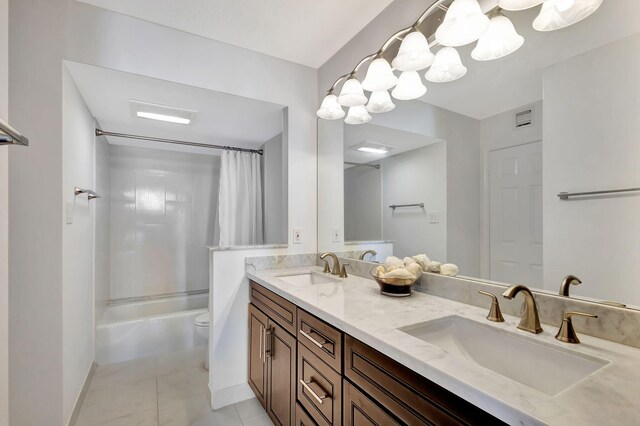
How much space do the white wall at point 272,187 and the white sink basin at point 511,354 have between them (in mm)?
1834

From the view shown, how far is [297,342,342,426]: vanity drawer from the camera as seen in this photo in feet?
3.35

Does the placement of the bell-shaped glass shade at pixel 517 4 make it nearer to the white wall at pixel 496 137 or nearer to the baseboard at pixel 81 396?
the white wall at pixel 496 137

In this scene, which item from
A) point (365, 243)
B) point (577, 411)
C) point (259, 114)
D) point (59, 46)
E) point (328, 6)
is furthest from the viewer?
point (259, 114)

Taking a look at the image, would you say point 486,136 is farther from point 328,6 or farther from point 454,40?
point 328,6

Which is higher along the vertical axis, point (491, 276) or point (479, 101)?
point (479, 101)

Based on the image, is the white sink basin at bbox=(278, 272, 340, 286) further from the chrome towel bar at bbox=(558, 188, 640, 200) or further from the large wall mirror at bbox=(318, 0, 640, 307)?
the chrome towel bar at bbox=(558, 188, 640, 200)

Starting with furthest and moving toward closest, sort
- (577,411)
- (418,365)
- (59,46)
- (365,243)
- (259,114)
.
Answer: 1. (259,114)
2. (365,243)
3. (59,46)
4. (418,365)
5. (577,411)

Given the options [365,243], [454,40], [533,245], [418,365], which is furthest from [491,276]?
[454,40]

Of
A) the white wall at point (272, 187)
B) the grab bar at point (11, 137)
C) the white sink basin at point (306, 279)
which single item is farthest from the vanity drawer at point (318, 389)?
the white wall at point (272, 187)

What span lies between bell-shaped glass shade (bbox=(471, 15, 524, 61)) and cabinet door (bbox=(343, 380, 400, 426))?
1.33 metres

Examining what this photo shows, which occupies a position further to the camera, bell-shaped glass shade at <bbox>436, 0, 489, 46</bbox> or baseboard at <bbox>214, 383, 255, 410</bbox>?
baseboard at <bbox>214, 383, 255, 410</bbox>

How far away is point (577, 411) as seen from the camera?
505mm

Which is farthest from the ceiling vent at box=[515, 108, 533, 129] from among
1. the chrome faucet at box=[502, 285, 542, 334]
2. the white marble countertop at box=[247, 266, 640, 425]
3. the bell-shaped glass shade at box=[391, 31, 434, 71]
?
the white marble countertop at box=[247, 266, 640, 425]

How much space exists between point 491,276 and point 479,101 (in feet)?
2.44
